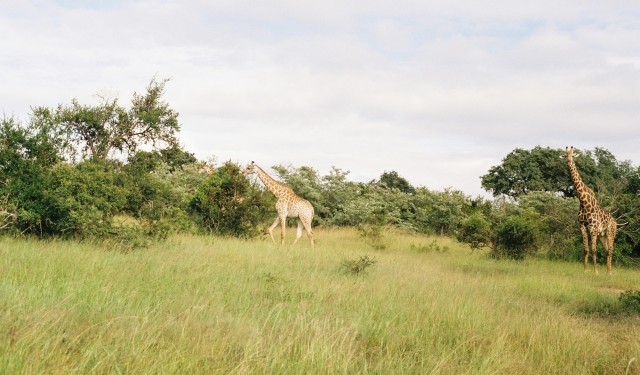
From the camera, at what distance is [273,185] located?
56.7 feet

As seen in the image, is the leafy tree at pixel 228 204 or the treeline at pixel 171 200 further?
the leafy tree at pixel 228 204

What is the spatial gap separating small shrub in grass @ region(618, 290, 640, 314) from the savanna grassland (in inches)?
4.9

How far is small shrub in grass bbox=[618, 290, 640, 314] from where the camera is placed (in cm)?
842

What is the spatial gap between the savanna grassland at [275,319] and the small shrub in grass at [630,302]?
124 mm

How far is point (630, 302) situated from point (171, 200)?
11470mm

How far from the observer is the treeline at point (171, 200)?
11023mm

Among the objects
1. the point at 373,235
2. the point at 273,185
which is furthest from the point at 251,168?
the point at 373,235

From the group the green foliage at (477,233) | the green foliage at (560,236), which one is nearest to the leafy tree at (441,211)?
the green foliage at (560,236)

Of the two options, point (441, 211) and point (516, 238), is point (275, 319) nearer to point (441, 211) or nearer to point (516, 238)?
point (516, 238)

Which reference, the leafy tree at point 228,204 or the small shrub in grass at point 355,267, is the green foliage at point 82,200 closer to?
the leafy tree at point 228,204

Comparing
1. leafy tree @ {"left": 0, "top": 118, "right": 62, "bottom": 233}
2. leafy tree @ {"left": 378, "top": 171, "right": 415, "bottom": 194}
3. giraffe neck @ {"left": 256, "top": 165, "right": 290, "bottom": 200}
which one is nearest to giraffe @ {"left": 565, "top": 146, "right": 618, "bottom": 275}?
giraffe neck @ {"left": 256, "top": 165, "right": 290, "bottom": 200}

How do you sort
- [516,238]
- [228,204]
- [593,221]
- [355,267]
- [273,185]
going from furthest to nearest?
[273,185], [228,204], [516,238], [593,221], [355,267]

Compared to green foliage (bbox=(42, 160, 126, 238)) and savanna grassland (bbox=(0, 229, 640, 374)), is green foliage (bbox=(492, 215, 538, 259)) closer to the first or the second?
savanna grassland (bbox=(0, 229, 640, 374))

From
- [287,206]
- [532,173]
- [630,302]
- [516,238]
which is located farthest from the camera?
[532,173]
